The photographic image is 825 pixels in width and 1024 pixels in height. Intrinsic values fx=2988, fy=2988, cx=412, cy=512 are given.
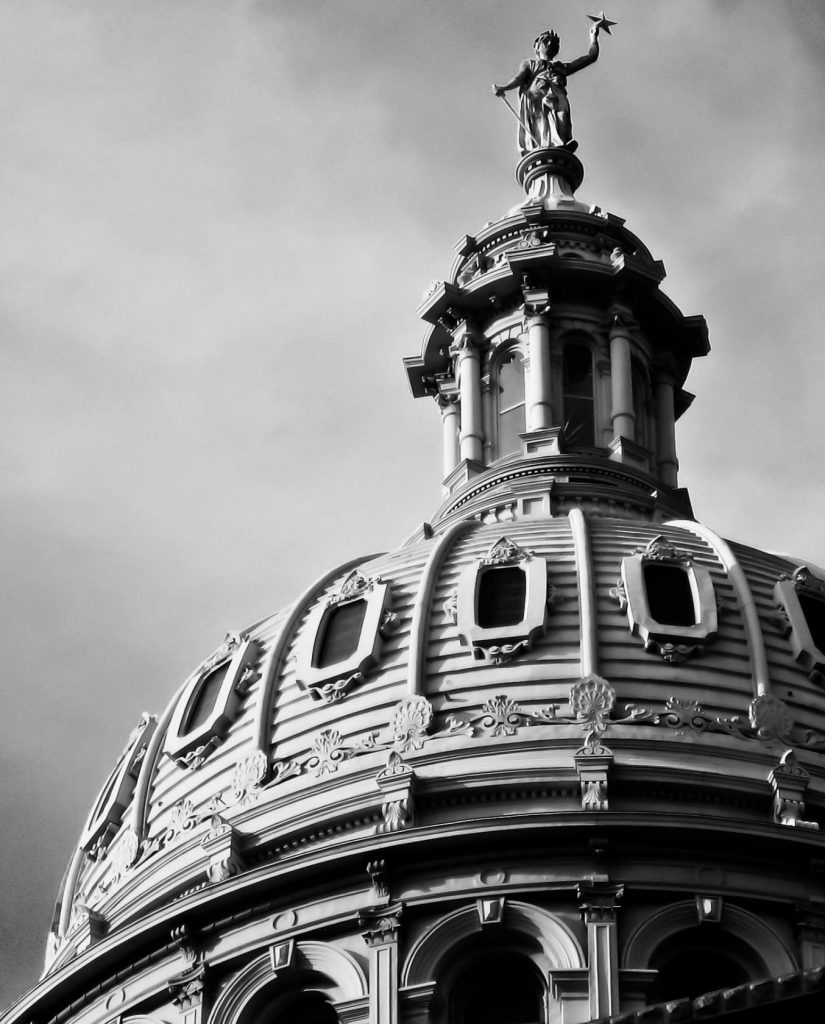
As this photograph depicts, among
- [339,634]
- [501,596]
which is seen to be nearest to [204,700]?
[339,634]

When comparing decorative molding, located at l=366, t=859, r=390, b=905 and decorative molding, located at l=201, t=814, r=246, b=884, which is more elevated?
decorative molding, located at l=201, t=814, r=246, b=884

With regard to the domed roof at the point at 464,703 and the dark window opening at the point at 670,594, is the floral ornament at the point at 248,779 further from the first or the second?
the dark window opening at the point at 670,594

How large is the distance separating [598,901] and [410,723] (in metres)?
6.09

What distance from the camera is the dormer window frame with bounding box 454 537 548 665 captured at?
190ft

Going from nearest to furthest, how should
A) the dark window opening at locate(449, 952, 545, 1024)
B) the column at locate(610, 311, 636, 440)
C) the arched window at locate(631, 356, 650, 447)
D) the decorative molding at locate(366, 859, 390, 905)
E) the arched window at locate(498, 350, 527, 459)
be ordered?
the dark window opening at locate(449, 952, 545, 1024)
the decorative molding at locate(366, 859, 390, 905)
the column at locate(610, 311, 636, 440)
the arched window at locate(498, 350, 527, 459)
the arched window at locate(631, 356, 650, 447)

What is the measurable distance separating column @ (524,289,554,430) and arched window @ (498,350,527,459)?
72 cm

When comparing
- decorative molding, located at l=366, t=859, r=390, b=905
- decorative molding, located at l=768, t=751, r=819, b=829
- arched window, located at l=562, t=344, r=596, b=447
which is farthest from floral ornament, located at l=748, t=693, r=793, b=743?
arched window, located at l=562, t=344, r=596, b=447

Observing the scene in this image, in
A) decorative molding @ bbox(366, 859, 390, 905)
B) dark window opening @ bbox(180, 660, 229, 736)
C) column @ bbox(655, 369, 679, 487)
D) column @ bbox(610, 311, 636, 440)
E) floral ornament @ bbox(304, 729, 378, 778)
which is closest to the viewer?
decorative molding @ bbox(366, 859, 390, 905)

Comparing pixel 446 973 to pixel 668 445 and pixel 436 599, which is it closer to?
pixel 436 599

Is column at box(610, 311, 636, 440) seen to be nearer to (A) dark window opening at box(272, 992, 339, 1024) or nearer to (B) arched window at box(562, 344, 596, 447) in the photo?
(B) arched window at box(562, 344, 596, 447)

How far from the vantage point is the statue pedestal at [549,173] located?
3167 inches

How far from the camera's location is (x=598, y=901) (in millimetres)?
52656

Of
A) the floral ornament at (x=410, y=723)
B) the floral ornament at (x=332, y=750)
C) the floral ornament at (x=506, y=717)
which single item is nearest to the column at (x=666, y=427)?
the floral ornament at (x=506, y=717)

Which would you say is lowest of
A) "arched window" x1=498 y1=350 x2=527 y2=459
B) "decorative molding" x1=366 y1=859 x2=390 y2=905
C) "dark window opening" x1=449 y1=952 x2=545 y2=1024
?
"dark window opening" x1=449 y1=952 x2=545 y2=1024
